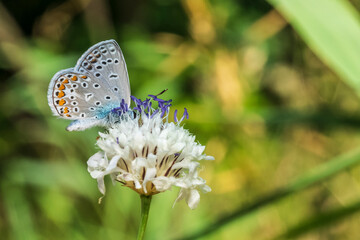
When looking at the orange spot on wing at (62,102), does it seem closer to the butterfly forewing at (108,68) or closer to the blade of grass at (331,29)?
the butterfly forewing at (108,68)

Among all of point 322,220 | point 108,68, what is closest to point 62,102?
point 108,68

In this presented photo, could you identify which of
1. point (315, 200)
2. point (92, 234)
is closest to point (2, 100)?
point (92, 234)

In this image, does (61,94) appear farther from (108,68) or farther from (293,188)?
(293,188)

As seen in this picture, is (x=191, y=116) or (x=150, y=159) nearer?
(x=150, y=159)

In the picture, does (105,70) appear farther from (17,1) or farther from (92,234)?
(17,1)

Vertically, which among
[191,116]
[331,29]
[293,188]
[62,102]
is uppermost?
[331,29]

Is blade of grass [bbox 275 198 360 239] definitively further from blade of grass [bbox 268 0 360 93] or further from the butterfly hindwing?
the butterfly hindwing

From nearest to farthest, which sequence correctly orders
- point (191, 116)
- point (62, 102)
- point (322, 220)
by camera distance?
point (62, 102) < point (322, 220) < point (191, 116)

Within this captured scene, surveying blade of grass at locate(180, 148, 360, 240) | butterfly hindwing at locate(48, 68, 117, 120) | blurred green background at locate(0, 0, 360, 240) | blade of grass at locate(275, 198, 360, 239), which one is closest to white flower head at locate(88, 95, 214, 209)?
butterfly hindwing at locate(48, 68, 117, 120)

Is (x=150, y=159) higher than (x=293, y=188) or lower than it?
higher
